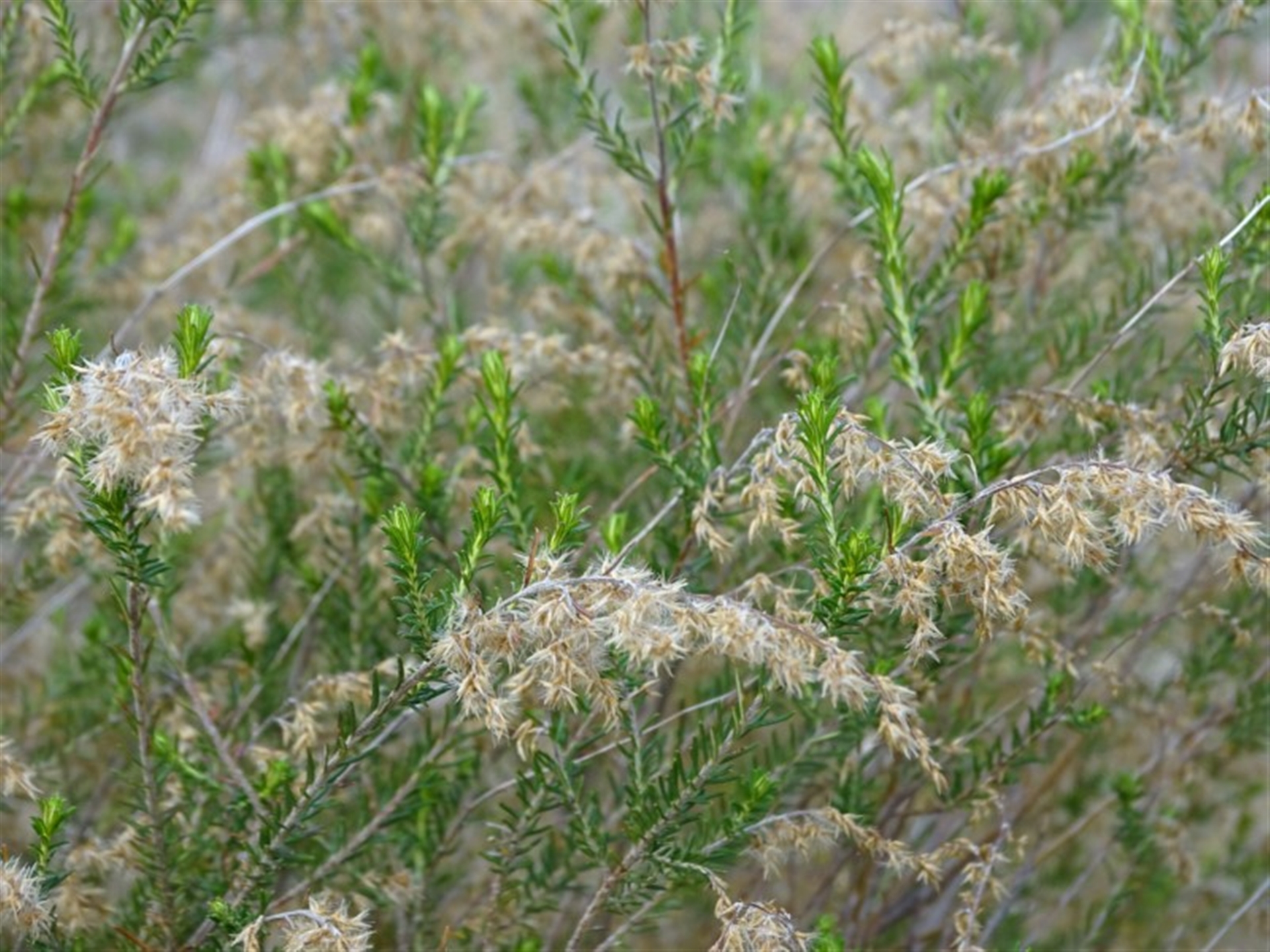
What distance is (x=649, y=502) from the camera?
3.07m

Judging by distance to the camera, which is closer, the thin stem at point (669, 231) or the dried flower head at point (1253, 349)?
the dried flower head at point (1253, 349)

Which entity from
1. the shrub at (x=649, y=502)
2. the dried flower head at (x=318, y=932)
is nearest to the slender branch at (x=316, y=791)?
the shrub at (x=649, y=502)

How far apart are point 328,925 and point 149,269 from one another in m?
2.49

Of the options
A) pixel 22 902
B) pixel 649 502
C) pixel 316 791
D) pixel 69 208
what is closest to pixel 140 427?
pixel 316 791

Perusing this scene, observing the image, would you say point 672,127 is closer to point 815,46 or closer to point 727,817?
point 815,46

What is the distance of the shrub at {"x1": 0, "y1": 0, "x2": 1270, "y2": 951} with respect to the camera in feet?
6.37

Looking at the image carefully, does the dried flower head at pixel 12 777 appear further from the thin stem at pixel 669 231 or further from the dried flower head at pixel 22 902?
the thin stem at pixel 669 231

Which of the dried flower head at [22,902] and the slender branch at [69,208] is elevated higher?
the slender branch at [69,208]

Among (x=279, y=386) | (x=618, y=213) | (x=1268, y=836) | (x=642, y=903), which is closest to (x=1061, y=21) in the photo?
(x=618, y=213)

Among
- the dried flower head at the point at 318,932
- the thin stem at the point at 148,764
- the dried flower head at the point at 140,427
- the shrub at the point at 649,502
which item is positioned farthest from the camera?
the thin stem at the point at 148,764

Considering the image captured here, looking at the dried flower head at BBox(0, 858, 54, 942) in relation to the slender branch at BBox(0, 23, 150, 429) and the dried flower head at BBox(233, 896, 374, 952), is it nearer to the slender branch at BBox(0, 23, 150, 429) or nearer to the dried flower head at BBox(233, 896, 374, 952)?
the dried flower head at BBox(233, 896, 374, 952)

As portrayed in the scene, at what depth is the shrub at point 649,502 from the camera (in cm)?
194

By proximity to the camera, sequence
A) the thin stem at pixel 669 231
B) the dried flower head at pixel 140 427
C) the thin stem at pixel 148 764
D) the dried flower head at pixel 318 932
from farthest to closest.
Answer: the thin stem at pixel 669 231 → the thin stem at pixel 148 764 → the dried flower head at pixel 318 932 → the dried flower head at pixel 140 427

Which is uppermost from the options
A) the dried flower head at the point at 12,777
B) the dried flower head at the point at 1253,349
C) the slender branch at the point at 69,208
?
the dried flower head at the point at 1253,349
